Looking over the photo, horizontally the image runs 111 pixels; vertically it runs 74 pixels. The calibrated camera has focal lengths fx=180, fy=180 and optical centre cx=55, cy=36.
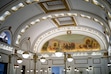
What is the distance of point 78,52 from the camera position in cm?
2323

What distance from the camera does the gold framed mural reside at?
23250 mm

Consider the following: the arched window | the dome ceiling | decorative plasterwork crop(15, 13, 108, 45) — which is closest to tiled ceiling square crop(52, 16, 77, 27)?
the dome ceiling

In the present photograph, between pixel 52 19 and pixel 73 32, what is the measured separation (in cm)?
480

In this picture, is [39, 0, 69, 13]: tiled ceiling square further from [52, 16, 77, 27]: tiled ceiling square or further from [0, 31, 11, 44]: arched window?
[0, 31, 11, 44]: arched window

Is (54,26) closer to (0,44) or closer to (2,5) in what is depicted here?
(0,44)

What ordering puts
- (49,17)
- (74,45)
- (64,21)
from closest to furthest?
(49,17)
(64,21)
(74,45)

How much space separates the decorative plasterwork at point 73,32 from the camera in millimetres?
22542

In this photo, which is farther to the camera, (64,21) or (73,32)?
(73,32)

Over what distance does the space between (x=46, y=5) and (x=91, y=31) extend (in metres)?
8.43

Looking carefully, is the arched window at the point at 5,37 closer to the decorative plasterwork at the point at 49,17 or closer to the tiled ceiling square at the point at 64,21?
the decorative plasterwork at the point at 49,17

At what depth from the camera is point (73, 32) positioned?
23.8 metres

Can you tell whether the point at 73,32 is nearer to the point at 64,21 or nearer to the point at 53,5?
the point at 64,21

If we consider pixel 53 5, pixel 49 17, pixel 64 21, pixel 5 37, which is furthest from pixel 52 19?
pixel 5 37

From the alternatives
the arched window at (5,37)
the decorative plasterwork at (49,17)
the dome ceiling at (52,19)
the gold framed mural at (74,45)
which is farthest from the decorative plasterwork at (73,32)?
the arched window at (5,37)
